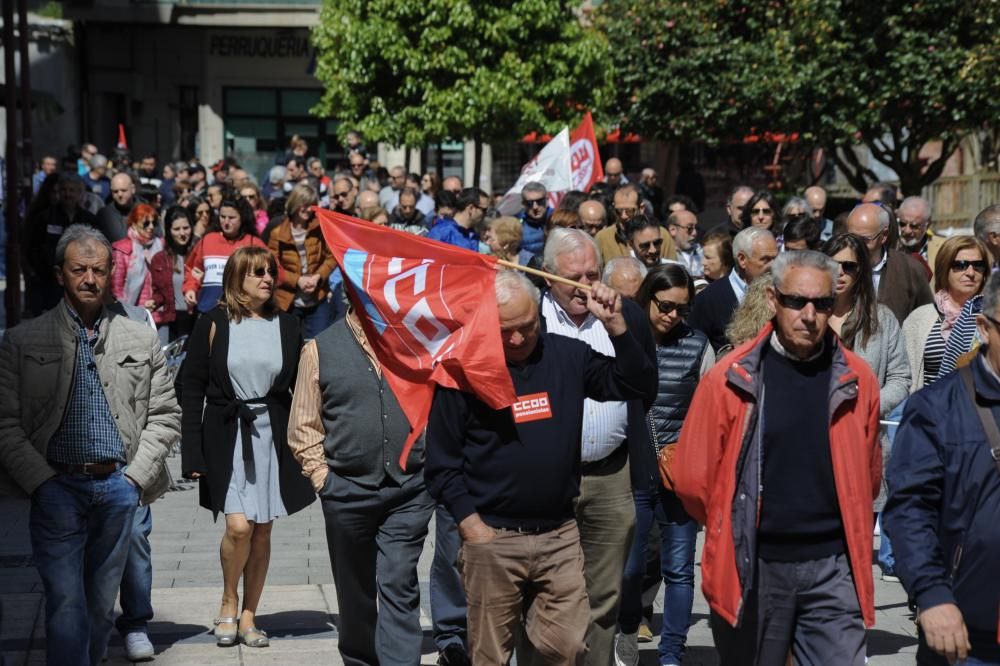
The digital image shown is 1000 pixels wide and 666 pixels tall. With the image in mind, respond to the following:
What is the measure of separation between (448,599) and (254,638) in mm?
981

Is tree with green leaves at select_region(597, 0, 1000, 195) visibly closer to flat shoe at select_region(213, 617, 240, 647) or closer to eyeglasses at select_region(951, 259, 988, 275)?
eyeglasses at select_region(951, 259, 988, 275)

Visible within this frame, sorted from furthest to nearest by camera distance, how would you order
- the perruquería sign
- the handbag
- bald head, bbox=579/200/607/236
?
the perruquería sign
bald head, bbox=579/200/607/236
the handbag

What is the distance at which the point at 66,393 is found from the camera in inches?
256

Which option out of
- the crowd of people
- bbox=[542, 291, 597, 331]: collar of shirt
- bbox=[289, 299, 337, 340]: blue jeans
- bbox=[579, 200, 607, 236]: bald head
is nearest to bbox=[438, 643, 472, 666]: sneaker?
the crowd of people

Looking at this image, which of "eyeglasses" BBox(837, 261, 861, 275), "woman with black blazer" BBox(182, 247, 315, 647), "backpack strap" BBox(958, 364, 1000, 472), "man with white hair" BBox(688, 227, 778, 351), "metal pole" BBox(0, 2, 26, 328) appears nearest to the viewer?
"backpack strap" BBox(958, 364, 1000, 472)

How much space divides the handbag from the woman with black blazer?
5.44 ft

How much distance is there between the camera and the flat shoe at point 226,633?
7816 millimetres

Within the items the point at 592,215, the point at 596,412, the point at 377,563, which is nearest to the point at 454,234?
the point at 592,215

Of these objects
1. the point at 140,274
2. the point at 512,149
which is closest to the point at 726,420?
the point at 140,274

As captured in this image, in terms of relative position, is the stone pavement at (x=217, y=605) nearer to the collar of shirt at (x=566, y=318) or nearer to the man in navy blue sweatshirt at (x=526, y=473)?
the man in navy blue sweatshirt at (x=526, y=473)

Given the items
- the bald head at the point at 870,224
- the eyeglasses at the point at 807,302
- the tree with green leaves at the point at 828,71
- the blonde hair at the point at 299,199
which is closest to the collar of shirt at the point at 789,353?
the eyeglasses at the point at 807,302

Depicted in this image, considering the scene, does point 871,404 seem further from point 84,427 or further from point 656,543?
point 84,427

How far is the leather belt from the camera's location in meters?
6.49

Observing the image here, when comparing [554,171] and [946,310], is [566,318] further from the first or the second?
[554,171]
